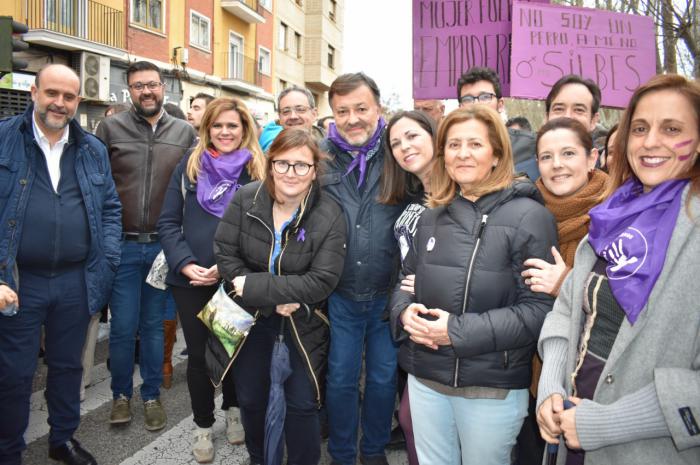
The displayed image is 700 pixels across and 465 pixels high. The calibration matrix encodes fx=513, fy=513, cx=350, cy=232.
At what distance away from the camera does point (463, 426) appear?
7.20 ft

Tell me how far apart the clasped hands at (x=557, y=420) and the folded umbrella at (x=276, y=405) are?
135 centimetres

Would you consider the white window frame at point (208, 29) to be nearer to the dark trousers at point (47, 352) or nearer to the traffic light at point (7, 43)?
the traffic light at point (7, 43)

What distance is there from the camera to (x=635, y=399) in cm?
157

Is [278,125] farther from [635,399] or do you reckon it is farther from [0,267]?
[635,399]

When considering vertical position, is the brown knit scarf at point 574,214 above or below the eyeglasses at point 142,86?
below

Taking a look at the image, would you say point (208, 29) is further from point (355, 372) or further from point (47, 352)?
point (355, 372)

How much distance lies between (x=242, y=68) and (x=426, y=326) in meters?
22.3

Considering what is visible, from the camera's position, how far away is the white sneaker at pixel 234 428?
3.53 meters

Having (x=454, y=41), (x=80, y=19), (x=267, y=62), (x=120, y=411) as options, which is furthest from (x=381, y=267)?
(x=267, y=62)

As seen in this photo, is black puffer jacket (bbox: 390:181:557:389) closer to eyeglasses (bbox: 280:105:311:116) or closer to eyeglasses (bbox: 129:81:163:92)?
eyeglasses (bbox: 280:105:311:116)

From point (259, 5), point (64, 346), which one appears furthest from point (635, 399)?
point (259, 5)

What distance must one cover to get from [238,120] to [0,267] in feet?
5.36

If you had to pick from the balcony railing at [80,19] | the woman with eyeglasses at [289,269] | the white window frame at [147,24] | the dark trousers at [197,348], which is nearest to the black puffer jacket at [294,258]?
the woman with eyeglasses at [289,269]

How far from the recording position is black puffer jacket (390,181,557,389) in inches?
80.7
